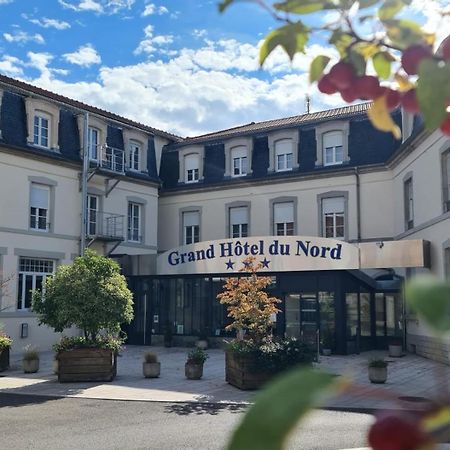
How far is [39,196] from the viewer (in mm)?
21719

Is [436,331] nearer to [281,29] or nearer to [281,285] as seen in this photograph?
[281,29]

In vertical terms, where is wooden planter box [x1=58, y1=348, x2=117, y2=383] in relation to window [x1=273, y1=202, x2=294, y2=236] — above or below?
below

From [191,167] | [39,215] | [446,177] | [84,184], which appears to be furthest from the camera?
[191,167]

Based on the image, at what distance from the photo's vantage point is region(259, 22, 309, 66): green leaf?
1.03 metres

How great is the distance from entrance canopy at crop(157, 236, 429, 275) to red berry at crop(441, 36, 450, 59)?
17.1m

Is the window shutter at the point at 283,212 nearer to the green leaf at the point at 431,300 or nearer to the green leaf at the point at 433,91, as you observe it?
the green leaf at the point at 433,91

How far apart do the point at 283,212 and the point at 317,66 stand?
23474 mm

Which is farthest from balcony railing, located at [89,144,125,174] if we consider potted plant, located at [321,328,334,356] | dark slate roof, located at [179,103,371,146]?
potted plant, located at [321,328,334,356]

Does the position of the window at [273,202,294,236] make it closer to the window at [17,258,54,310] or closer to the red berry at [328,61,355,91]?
the window at [17,258,54,310]

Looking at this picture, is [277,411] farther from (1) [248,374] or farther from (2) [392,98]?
(1) [248,374]

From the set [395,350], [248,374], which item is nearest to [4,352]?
[248,374]

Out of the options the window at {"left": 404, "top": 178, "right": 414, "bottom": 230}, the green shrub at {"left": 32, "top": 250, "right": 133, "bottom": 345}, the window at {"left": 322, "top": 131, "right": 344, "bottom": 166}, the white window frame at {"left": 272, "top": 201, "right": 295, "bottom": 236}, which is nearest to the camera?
the green shrub at {"left": 32, "top": 250, "right": 133, "bottom": 345}

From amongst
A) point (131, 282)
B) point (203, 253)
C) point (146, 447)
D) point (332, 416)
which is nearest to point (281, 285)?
point (203, 253)

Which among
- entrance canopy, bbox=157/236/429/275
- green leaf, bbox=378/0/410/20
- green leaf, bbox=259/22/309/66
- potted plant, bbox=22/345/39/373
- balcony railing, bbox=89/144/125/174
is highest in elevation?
balcony railing, bbox=89/144/125/174
